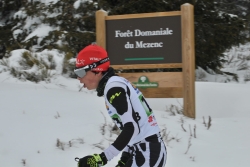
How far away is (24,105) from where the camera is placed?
20.4 ft

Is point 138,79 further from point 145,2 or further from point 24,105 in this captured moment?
point 145,2

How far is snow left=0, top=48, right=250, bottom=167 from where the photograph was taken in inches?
198

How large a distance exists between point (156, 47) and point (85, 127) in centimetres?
200

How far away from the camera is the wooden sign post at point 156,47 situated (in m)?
6.86

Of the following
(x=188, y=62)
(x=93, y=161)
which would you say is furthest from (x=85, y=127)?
(x=93, y=161)

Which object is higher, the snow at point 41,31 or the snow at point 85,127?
the snow at point 41,31

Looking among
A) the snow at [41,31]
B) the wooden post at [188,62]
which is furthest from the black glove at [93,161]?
the snow at [41,31]

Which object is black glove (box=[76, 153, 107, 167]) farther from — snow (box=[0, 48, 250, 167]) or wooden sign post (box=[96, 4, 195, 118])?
wooden sign post (box=[96, 4, 195, 118])

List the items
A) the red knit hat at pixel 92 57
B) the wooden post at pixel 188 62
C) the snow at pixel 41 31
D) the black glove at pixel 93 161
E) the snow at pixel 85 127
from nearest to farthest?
1. the black glove at pixel 93 161
2. the red knit hat at pixel 92 57
3. the snow at pixel 85 127
4. the wooden post at pixel 188 62
5. the snow at pixel 41 31

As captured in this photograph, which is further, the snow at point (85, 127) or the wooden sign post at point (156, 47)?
the wooden sign post at point (156, 47)

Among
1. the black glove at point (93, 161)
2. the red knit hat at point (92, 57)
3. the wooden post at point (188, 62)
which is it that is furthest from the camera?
the wooden post at point (188, 62)

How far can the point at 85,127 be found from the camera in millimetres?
5656

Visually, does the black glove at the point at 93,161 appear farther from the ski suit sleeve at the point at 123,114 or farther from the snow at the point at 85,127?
the snow at the point at 85,127

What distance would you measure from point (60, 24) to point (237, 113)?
3.94 m
